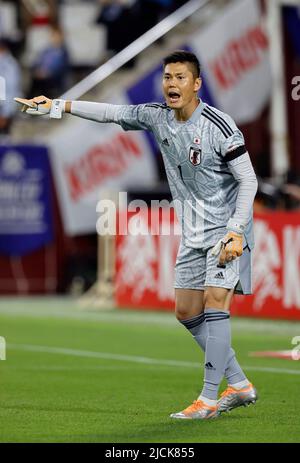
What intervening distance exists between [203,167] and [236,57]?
1389cm

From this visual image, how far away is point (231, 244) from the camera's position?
8445 millimetres

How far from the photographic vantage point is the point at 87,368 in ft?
39.9

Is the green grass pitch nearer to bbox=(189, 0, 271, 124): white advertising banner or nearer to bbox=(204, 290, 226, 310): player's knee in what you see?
bbox=(204, 290, 226, 310): player's knee

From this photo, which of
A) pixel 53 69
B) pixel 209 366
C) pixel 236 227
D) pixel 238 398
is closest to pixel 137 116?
pixel 236 227

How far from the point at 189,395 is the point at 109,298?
10.3 metres

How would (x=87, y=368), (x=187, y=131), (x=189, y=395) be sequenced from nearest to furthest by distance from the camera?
(x=187, y=131) < (x=189, y=395) < (x=87, y=368)

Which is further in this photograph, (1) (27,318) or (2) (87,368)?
(1) (27,318)

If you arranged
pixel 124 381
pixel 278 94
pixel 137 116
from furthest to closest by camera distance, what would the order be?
pixel 278 94, pixel 124 381, pixel 137 116

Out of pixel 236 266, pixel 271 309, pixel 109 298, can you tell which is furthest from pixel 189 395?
pixel 109 298

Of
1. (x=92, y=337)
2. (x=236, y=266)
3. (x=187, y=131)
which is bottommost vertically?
(x=92, y=337)

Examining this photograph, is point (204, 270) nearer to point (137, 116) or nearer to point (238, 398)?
point (238, 398)

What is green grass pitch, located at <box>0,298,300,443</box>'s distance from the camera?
7.99m

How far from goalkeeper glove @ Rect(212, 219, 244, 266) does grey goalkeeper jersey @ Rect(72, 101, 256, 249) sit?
0.05 meters
